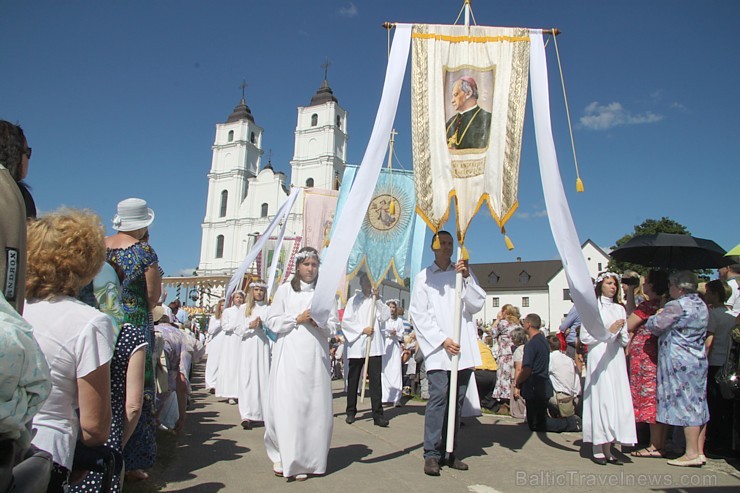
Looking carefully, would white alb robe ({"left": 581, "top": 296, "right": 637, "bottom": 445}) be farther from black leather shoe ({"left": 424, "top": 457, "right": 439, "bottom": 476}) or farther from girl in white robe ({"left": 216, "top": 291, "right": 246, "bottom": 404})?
girl in white robe ({"left": 216, "top": 291, "right": 246, "bottom": 404})

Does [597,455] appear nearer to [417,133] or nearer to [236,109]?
[417,133]

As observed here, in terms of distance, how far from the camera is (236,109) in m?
76.4

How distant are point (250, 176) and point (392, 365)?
67.1 meters

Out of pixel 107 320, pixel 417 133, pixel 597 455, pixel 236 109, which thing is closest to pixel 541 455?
pixel 597 455

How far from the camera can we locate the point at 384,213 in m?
11.8

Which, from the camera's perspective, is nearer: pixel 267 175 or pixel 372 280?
pixel 372 280

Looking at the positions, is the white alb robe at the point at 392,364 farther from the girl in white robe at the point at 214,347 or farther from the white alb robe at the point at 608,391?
the white alb robe at the point at 608,391

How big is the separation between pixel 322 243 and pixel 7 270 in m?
12.2

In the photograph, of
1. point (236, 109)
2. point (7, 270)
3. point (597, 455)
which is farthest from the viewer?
point (236, 109)

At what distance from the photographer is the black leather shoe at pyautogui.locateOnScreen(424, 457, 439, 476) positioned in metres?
4.42

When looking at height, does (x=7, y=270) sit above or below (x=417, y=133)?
below

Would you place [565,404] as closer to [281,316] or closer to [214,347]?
[281,316]

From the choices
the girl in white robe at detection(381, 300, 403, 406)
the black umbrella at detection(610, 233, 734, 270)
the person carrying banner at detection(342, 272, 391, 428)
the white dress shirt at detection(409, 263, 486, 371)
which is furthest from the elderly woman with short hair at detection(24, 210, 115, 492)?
the girl in white robe at detection(381, 300, 403, 406)

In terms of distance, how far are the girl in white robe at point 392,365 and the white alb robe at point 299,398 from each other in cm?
482
